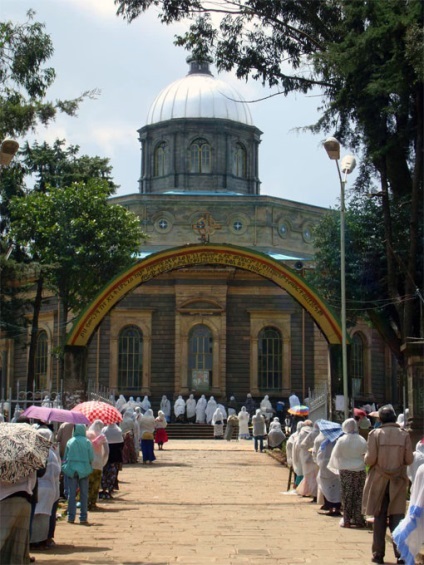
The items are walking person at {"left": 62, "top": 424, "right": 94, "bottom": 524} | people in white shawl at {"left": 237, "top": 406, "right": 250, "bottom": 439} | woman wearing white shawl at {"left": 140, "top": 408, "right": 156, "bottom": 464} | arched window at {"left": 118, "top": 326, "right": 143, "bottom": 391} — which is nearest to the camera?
walking person at {"left": 62, "top": 424, "right": 94, "bottom": 524}

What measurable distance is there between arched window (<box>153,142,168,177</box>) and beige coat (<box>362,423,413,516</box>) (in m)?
43.3

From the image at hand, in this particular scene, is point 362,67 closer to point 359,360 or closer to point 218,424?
point 218,424

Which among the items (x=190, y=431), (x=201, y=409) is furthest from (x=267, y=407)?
(x=190, y=431)

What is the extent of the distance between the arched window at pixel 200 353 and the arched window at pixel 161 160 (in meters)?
10.8

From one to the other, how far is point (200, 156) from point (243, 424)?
18.6 metres

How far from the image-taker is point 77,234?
33500 mm

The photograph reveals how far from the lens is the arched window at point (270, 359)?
153ft

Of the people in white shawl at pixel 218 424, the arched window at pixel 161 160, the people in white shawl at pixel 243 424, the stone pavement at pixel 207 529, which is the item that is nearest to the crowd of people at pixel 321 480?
the stone pavement at pixel 207 529

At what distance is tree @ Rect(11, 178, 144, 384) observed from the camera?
33.4 m

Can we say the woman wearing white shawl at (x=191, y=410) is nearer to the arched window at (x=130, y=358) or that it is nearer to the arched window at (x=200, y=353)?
the arched window at (x=200, y=353)

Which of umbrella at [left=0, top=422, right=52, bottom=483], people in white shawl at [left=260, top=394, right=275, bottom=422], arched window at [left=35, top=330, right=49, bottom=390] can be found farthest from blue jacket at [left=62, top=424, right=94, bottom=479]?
arched window at [left=35, top=330, right=49, bottom=390]

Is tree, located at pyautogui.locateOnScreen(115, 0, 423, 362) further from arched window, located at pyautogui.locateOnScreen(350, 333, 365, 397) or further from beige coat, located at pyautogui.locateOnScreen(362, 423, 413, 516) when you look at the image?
arched window, located at pyautogui.locateOnScreen(350, 333, 365, 397)

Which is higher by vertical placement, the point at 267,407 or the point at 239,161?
the point at 239,161

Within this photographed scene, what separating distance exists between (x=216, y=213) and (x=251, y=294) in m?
5.30
